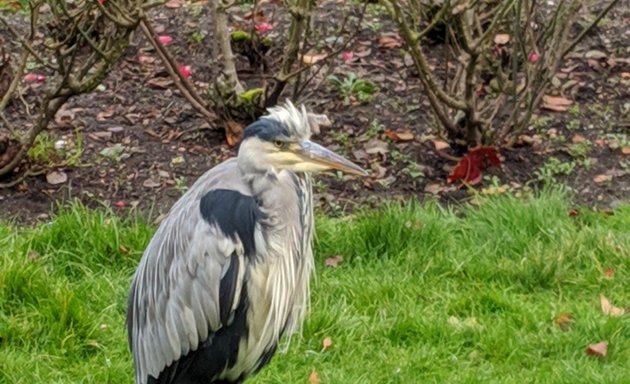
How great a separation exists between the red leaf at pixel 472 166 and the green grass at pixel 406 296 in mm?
278

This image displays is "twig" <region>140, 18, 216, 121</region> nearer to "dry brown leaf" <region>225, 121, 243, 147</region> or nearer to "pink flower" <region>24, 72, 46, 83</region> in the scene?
"dry brown leaf" <region>225, 121, 243, 147</region>

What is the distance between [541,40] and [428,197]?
3.20 ft

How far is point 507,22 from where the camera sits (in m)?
6.71

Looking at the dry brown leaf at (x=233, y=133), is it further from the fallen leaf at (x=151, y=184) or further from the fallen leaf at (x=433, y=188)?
the fallen leaf at (x=433, y=188)

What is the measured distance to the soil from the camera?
6.09 meters

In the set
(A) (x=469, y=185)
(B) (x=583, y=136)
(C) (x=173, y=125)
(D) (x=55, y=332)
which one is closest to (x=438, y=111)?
(A) (x=469, y=185)

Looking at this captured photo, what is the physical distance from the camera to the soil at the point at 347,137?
20.0 ft

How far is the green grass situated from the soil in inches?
11.5

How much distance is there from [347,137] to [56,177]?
155cm

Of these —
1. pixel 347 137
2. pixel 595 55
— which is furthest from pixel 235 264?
pixel 595 55

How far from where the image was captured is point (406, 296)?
5.23 metres

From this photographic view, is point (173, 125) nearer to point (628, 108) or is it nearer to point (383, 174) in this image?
point (383, 174)

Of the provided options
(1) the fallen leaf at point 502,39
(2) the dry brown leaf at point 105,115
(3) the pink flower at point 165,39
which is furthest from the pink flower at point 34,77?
(1) the fallen leaf at point 502,39

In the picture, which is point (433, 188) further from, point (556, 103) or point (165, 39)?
point (165, 39)
